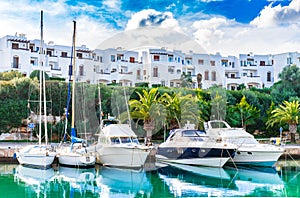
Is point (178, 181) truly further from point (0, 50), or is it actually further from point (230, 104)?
point (0, 50)

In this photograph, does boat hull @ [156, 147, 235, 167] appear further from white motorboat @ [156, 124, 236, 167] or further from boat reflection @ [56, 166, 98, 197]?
boat reflection @ [56, 166, 98, 197]

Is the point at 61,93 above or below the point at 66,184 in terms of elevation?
above

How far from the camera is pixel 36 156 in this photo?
20094mm

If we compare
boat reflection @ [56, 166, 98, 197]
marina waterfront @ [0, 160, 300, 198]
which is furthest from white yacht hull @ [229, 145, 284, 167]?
boat reflection @ [56, 166, 98, 197]

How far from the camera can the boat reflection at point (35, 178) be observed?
1517 cm

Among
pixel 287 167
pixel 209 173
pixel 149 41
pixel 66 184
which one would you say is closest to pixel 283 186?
pixel 209 173

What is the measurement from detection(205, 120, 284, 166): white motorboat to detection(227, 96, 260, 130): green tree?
29.3 ft

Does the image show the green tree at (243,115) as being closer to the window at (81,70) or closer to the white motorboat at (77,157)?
the white motorboat at (77,157)

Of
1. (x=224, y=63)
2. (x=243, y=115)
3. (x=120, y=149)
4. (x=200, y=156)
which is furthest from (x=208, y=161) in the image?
(x=224, y=63)

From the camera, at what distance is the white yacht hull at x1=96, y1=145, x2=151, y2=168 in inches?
756

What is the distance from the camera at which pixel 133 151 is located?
1920cm

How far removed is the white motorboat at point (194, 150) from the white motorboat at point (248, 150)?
1.35 metres

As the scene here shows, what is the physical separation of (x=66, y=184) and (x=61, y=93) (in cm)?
1550

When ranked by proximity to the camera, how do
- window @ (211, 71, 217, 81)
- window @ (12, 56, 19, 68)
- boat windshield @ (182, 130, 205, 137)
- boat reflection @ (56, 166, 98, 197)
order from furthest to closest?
window @ (211, 71, 217, 81)
window @ (12, 56, 19, 68)
boat windshield @ (182, 130, 205, 137)
boat reflection @ (56, 166, 98, 197)
